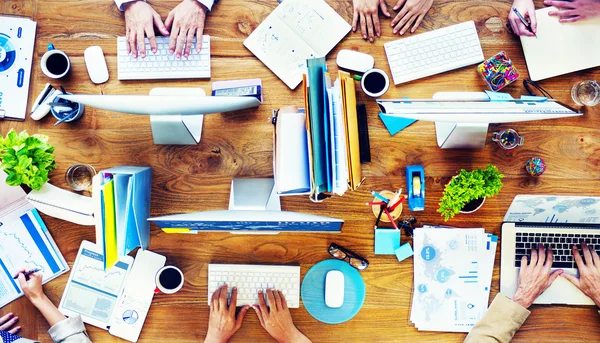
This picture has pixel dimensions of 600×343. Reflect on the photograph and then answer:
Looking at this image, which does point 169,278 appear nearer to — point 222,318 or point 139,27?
point 222,318

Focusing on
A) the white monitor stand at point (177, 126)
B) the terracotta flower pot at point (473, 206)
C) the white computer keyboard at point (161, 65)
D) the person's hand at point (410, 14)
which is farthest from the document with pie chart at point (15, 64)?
the terracotta flower pot at point (473, 206)

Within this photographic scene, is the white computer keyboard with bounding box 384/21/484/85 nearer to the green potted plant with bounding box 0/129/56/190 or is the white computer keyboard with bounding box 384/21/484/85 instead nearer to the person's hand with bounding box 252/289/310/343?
the person's hand with bounding box 252/289/310/343

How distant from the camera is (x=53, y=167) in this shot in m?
1.44

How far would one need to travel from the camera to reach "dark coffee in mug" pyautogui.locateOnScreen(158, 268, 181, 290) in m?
1.49

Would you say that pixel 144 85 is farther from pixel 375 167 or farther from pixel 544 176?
pixel 544 176

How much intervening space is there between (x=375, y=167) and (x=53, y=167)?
1067 mm

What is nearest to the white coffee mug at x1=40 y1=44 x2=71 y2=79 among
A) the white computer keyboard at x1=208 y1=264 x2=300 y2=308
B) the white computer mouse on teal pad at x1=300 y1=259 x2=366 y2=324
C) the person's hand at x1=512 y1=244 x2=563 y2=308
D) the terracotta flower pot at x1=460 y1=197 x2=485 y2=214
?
the white computer keyboard at x1=208 y1=264 x2=300 y2=308

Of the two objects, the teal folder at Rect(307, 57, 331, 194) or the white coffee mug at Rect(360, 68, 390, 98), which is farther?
the white coffee mug at Rect(360, 68, 390, 98)

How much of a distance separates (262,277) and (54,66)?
1.01 m

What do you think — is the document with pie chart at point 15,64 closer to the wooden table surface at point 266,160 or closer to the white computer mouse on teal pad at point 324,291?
the wooden table surface at point 266,160

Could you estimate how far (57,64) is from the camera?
1483 mm

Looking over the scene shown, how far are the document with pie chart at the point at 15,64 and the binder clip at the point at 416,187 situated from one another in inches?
52.3

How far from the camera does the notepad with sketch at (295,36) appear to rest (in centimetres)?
148

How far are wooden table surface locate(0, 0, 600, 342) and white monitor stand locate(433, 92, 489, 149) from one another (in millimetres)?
37
